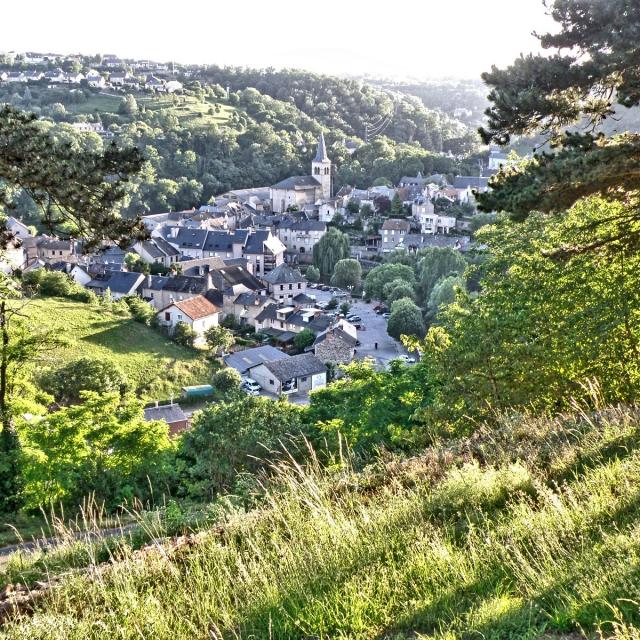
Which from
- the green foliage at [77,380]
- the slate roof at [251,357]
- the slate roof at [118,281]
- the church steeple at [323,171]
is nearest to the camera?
the green foliage at [77,380]

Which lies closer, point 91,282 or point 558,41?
point 558,41

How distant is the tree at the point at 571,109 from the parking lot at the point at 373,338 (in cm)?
2352

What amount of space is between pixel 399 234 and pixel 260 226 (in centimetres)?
1254

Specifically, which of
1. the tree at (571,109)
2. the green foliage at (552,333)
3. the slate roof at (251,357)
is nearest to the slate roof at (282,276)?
the slate roof at (251,357)

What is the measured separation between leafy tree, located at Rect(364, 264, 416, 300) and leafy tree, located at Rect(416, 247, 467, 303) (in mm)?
1116

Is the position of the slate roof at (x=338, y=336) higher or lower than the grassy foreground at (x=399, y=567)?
lower

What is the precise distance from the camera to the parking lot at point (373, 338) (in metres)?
33.9

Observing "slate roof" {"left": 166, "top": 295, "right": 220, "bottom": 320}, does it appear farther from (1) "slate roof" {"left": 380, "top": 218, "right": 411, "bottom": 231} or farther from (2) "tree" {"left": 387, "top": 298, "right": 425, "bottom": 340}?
(1) "slate roof" {"left": 380, "top": 218, "right": 411, "bottom": 231}

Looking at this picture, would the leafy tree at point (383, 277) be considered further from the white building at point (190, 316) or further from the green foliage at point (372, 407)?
the green foliage at point (372, 407)

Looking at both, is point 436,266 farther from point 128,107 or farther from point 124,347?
point 128,107

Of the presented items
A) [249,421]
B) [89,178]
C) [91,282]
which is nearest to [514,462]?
[89,178]

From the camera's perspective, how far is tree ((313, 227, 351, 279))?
172 ft

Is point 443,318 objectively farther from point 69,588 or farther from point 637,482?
point 69,588

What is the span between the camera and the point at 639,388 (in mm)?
8453
